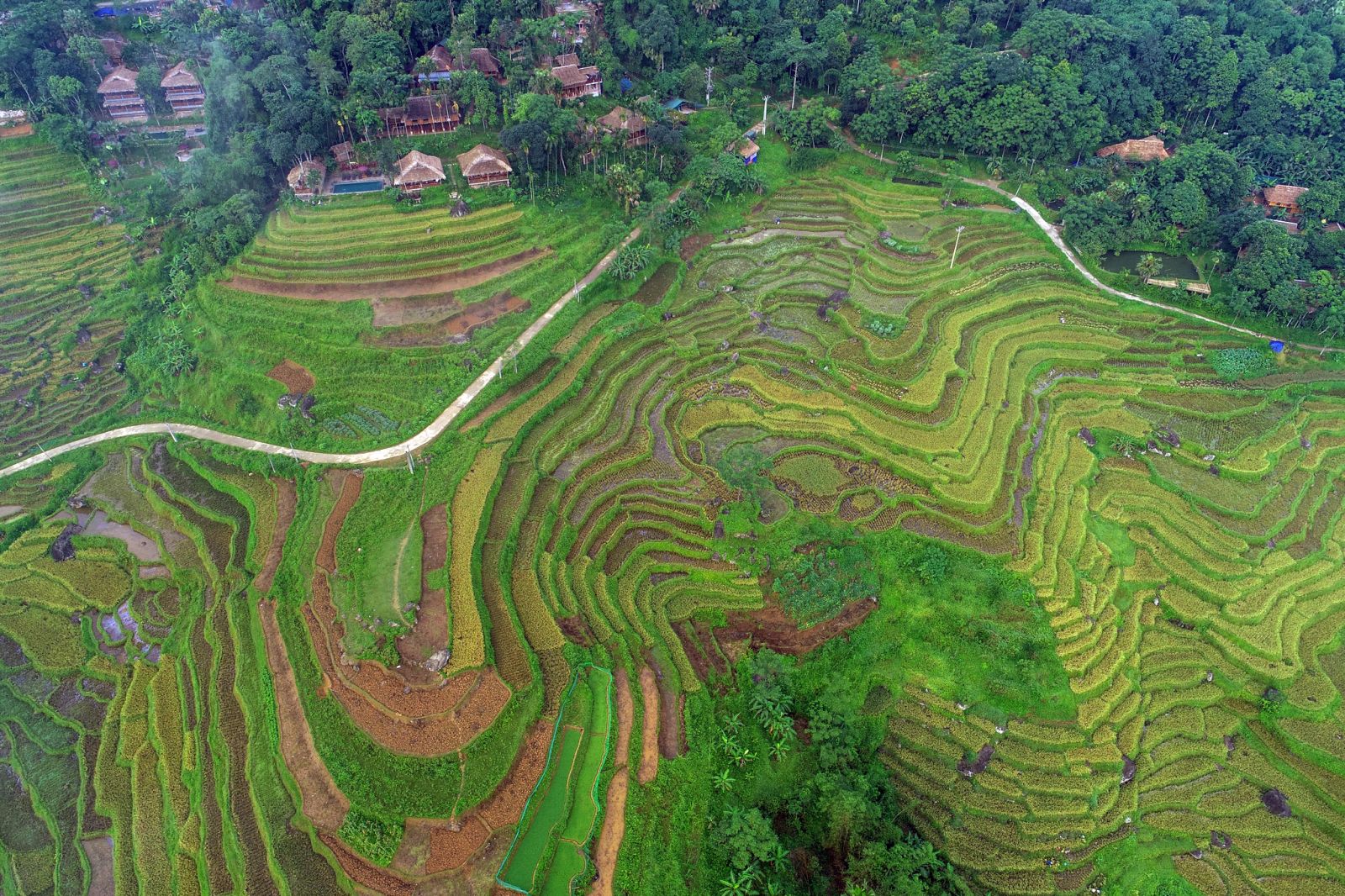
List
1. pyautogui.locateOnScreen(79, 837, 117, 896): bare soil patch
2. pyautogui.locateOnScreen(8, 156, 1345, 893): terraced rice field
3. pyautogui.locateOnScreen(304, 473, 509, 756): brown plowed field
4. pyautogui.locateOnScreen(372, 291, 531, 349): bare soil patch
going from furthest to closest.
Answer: pyautogui.locateOnScreen(372, 291, 531, 349): bare soil patch → pyautogui.locateOnScreen(304, 473, 509, 756): brown plowed field → pyautogui.locateOnScreen(8, 156, 1345, 893): terraced rice field → pyautogui.locateOnScreen(79, 837, 117, 896): bare soil patch

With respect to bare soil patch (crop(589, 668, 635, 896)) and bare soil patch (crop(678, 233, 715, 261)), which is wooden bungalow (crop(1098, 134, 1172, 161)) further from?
bare soil patch (crop(589, 668, 635, 896))

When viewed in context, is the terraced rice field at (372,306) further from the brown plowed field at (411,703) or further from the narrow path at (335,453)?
the brown plowed field at (411,703)

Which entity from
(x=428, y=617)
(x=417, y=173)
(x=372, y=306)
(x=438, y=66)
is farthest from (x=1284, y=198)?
(x=428, y=617)

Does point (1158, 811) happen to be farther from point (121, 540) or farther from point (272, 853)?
point (121, 540)

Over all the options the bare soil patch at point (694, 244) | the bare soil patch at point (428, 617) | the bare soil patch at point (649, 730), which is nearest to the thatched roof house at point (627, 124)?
the bare soil patch at point (694, 244)

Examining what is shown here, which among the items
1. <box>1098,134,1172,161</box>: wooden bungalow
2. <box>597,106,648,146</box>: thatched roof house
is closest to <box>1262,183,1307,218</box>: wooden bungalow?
<box>1098,134,1172,161</box>: wooden bungalow

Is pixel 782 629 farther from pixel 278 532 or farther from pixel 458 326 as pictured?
pixel 458 326

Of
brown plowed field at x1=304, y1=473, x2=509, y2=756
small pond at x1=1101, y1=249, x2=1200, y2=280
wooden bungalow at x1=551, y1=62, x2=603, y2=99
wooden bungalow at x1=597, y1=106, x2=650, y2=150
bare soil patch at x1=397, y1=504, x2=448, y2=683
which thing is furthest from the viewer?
wooden bungalow at x1=551, y1=62, x2=603, y2=99

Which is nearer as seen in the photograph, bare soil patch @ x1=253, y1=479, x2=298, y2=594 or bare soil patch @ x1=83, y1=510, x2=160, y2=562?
bare soil patch @ x1=253, y1=479, x2=298, y2=594
